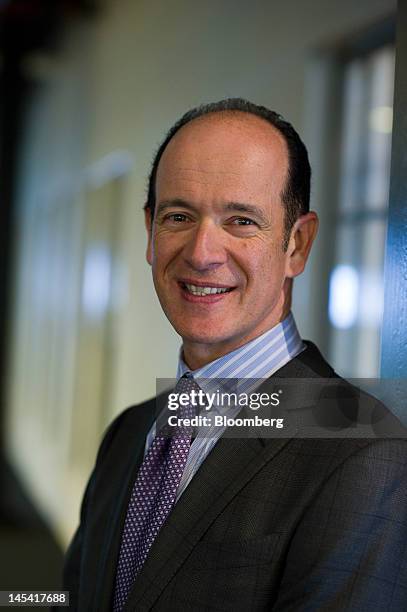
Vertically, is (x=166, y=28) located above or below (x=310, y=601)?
above

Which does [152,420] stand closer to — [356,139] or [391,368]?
[391,368]

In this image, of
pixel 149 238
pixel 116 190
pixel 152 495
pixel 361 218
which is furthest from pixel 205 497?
pixel 116 190

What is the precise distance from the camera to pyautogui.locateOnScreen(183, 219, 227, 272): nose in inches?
36.4

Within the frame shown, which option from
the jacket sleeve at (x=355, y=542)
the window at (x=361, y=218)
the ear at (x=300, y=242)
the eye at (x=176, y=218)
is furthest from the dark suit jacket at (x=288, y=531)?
the window at (x=361, y=218)

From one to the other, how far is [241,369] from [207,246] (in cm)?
15

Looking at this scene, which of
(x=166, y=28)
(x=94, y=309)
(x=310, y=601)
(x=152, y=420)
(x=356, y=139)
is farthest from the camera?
(x=94, y=309)

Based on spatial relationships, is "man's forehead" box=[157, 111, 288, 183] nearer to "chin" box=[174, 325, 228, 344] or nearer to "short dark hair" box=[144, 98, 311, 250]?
"short dark hair" box=[144, 98, 311, 250]

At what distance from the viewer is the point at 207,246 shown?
3.04ft

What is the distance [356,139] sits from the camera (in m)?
2.15

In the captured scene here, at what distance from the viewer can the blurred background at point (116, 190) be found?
2109 mm

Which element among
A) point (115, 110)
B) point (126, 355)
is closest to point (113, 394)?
point (126, 355)

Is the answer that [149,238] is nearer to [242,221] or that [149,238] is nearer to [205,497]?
[242,221]

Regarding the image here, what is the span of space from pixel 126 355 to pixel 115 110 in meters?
1.10

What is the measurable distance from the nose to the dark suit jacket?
0.49ft
